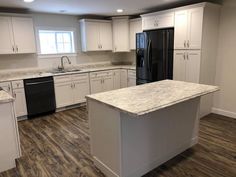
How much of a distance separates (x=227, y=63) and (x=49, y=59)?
4067 mm

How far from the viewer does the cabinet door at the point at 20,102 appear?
12.9 ft

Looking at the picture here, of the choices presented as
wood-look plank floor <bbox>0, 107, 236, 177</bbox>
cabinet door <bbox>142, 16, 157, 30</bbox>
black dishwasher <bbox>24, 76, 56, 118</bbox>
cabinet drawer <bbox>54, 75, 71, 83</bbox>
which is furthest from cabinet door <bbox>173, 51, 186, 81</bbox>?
black dishwasher <bbox>24, 76, 56, 118</bbox>

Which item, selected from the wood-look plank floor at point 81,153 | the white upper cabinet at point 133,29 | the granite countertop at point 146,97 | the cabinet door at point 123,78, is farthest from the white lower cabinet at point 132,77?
the granite countertop at point 146,97

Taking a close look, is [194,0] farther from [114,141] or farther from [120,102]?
[114,141]

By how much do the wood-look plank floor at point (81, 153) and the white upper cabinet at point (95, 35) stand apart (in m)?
2.28

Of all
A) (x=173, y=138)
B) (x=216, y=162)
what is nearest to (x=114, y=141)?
(x=173, y=138)

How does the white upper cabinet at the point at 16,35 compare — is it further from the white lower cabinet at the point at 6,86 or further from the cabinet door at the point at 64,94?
the cabinet door at the point at 64,94

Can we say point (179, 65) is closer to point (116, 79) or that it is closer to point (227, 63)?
point (227, 63)

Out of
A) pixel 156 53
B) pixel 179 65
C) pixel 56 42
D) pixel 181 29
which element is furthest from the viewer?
pixel 56 42

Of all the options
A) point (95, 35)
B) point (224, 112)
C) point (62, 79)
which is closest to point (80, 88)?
point (62, 79)

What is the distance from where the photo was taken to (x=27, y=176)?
7.54 feet

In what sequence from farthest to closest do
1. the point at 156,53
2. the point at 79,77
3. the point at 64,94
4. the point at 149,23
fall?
1. the point at 79,77
2. the point at 64,94
3. the point at 149,23
4. the point at 156,53

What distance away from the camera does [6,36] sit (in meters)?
3.96

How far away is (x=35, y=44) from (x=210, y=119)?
13.7ft
